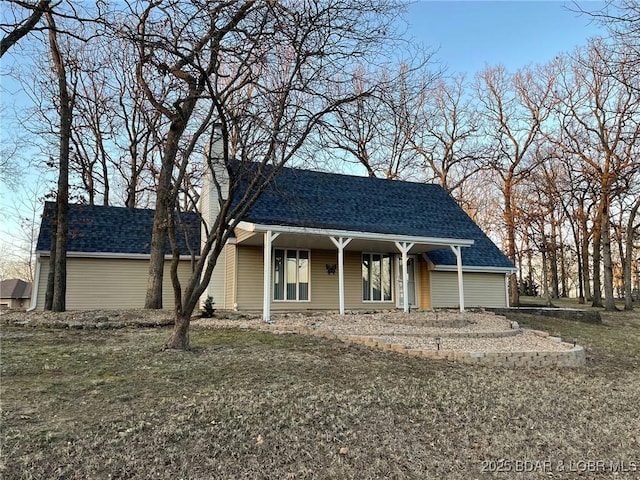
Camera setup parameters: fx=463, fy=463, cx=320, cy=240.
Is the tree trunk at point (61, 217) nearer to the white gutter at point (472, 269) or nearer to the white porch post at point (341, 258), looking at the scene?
the white porch post at point (341, 258)

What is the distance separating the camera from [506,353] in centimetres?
777

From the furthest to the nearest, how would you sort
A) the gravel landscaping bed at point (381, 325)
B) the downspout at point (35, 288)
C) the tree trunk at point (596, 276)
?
the tree trunk at point (596, 276), the downspout at point (35, 288), the gravel landscaping bed at point (381, 325)

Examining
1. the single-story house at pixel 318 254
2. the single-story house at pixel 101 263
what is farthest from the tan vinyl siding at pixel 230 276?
the single-story house at pixel 101 263

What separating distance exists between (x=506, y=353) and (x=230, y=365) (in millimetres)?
4581

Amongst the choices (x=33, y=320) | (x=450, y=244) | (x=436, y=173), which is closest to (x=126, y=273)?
(x=33, y=320)

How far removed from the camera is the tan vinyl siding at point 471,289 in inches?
678

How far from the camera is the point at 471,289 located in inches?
701

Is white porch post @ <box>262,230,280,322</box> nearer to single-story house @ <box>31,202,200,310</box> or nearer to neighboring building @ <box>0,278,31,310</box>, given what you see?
single-story house @ <box>31,202,200,310</box>

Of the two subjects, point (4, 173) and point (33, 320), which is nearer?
point (33, 320)

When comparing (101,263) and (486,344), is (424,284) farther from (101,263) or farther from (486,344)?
(101,263)

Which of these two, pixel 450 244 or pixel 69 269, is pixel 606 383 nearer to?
pixel 450 244

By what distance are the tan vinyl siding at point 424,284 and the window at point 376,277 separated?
1566 millimetres

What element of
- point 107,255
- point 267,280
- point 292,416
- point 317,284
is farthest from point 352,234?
point 292,416

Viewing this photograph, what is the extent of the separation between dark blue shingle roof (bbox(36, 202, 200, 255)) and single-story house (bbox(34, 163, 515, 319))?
4cm
